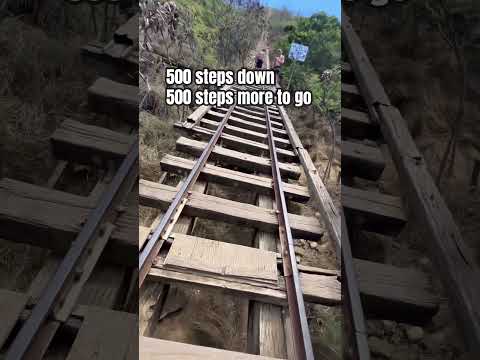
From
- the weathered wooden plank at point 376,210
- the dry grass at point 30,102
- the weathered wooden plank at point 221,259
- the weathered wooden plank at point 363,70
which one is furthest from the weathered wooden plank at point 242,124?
the weathered wooden plank at point 221,259

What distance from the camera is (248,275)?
1.83 metres

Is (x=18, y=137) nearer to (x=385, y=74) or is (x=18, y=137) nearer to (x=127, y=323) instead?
(x=127, y=323)

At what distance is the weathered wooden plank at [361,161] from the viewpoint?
8.30ft

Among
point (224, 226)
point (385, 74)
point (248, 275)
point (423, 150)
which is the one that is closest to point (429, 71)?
point (385, 74)

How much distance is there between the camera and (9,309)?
1211 mm

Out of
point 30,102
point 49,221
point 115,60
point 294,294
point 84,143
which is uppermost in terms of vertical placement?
point 115,60

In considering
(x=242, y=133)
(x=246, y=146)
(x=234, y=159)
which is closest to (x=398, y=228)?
(x=234, y=159)

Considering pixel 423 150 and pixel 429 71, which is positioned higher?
pixel 429 71

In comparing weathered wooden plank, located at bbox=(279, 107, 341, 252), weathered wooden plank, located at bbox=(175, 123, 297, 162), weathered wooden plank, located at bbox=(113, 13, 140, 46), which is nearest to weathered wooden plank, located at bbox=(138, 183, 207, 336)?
weathered wooden plank, located at bbox=(279, 107, 341, 252)

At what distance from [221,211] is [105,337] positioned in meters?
1.40

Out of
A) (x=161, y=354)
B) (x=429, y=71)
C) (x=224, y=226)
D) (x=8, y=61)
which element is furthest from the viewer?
(x=429, y=71)

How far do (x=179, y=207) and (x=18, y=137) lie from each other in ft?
4.40

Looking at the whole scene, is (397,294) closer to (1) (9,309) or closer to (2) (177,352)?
(2) (177,352)

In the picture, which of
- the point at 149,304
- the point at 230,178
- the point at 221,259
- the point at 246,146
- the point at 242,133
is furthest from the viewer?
the point at 242,133
